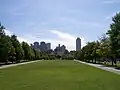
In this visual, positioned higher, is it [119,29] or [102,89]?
[119,29]

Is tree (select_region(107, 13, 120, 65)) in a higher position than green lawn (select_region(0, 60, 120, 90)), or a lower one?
higher

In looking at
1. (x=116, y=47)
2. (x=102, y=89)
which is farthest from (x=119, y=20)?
(x=102, y=89)

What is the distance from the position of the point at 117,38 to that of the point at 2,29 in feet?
98.7

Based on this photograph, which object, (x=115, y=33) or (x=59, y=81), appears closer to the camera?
(x=59, y=81)

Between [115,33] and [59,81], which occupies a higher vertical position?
[115,33]

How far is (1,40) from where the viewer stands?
6575 cm

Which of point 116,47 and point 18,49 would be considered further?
point 18,49

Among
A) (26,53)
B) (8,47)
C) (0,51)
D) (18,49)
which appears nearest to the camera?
(0,51)

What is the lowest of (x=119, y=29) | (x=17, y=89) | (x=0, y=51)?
(x=17, y=89)

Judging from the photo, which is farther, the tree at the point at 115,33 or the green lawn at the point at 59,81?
the tree at the point at 115,33

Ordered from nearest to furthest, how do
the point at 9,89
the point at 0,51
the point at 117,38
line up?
the point at 9,89 → the point at 117,38 → the point at 0,51

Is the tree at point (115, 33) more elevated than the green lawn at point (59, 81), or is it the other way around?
the tree at point (115, 33)

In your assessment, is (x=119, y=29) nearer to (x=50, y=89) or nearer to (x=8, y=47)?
(x=8, y=47)

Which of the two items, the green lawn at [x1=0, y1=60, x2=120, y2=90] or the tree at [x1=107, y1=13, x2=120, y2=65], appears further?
the tree at [x1=107, y1=13, x2=120, y2=65]
